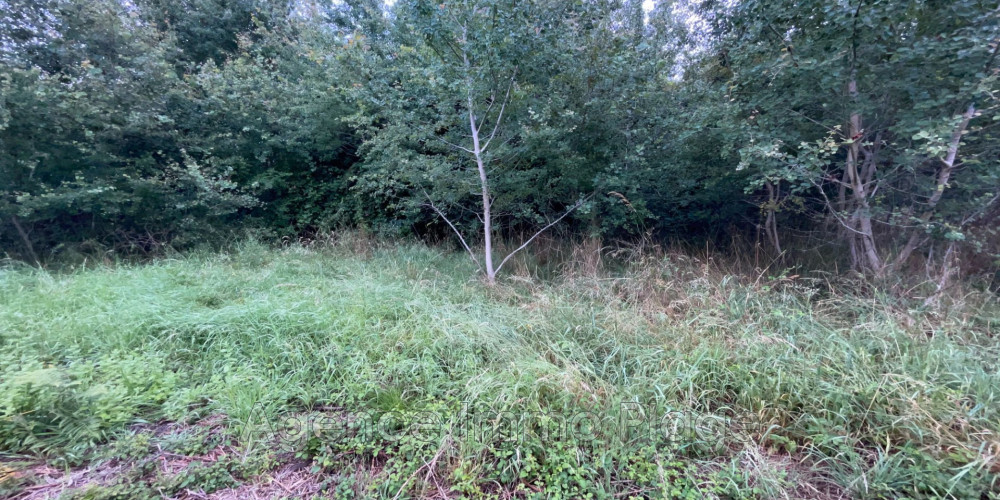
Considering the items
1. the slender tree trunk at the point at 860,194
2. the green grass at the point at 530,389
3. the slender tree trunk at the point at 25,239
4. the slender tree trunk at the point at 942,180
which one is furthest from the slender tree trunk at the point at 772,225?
the slender tree trunk at the point at 25,239

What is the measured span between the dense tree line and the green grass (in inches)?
51.6

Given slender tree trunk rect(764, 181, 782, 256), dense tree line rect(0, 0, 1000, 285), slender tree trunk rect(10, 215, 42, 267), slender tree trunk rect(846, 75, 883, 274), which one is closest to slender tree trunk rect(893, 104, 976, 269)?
dense tree line rect(0, 0, 1000, 285)

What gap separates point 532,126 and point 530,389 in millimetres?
3413

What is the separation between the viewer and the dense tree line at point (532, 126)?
3.63 m

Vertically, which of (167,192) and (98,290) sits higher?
(167,192)

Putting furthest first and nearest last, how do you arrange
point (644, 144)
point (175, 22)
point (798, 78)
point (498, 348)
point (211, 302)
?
point (175, 22)
point (644, 144)
point (211, 302)
point (798, 78)
point (498, 348)

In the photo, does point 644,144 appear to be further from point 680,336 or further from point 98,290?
point 98,290

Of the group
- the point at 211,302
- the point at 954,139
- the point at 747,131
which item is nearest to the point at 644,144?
the point at 747,131

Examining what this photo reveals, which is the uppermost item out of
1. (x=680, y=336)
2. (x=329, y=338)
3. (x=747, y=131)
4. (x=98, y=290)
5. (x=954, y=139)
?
(x=747, y=131)

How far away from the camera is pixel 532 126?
4.96 meters

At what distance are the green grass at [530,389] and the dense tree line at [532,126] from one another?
1310 millimetres

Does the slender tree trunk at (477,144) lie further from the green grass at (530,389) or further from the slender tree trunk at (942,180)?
the slender tree trunk at (942,180)

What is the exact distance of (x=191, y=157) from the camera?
690 centimetres

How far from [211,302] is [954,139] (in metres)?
6.94
